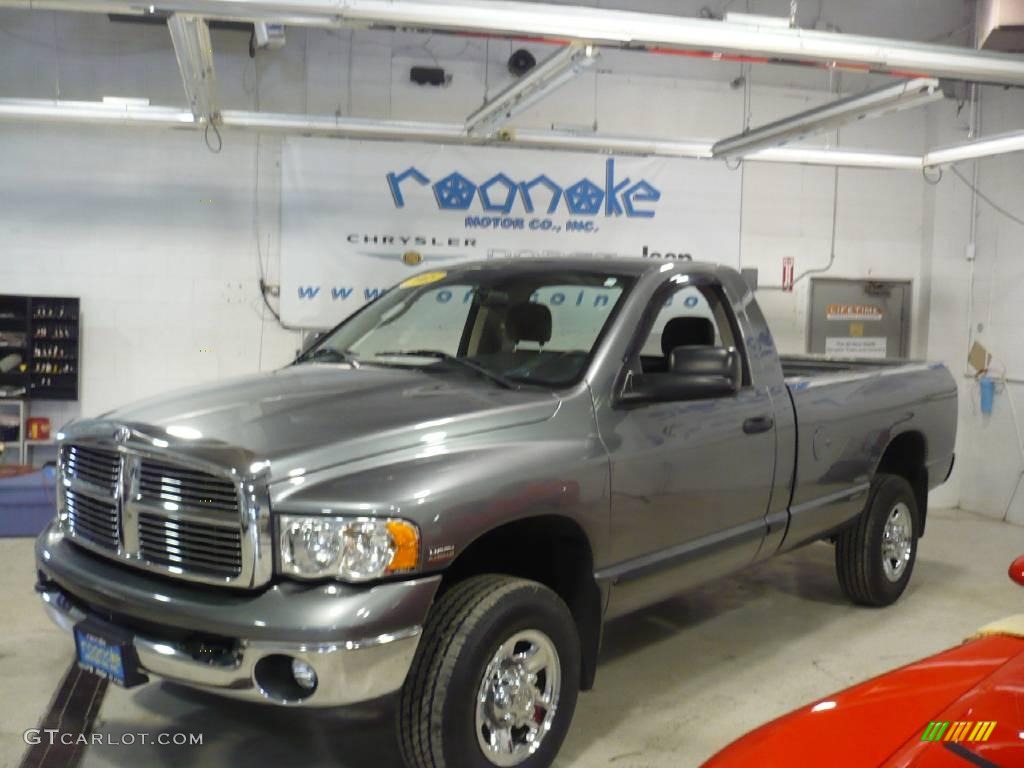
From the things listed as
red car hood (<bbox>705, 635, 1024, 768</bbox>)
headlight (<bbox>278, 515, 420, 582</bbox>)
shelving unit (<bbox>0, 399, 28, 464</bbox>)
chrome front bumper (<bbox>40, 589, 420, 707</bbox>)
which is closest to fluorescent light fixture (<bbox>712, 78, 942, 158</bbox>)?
red car hood (<bbox>705, 635, 1024, 768</bbox>)

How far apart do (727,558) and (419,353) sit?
1.54 meters

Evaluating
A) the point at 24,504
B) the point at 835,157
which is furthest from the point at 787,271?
the point at 24,504

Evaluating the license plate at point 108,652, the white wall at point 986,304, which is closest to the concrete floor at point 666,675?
the license plate at point 108,652

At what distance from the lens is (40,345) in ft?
23.3

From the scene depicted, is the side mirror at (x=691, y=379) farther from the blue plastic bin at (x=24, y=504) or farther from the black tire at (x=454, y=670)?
the blue plastic bin at (x=24, y=504)

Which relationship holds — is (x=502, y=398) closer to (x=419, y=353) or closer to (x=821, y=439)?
(x=419, y=353)

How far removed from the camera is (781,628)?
5.03 meters

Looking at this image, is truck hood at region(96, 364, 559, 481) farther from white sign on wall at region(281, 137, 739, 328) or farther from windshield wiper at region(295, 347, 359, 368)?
white sign on wall at region(281, 137, 739, 328)

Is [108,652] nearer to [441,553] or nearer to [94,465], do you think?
[94,465]

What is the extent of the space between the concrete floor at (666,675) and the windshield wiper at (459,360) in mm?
1374

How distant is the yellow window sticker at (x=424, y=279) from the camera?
441 cm

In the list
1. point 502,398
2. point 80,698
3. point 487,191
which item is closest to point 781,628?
point 502,398

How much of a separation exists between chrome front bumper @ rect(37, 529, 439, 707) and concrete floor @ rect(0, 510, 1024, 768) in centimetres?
86

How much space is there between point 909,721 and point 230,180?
6734 millimetres
